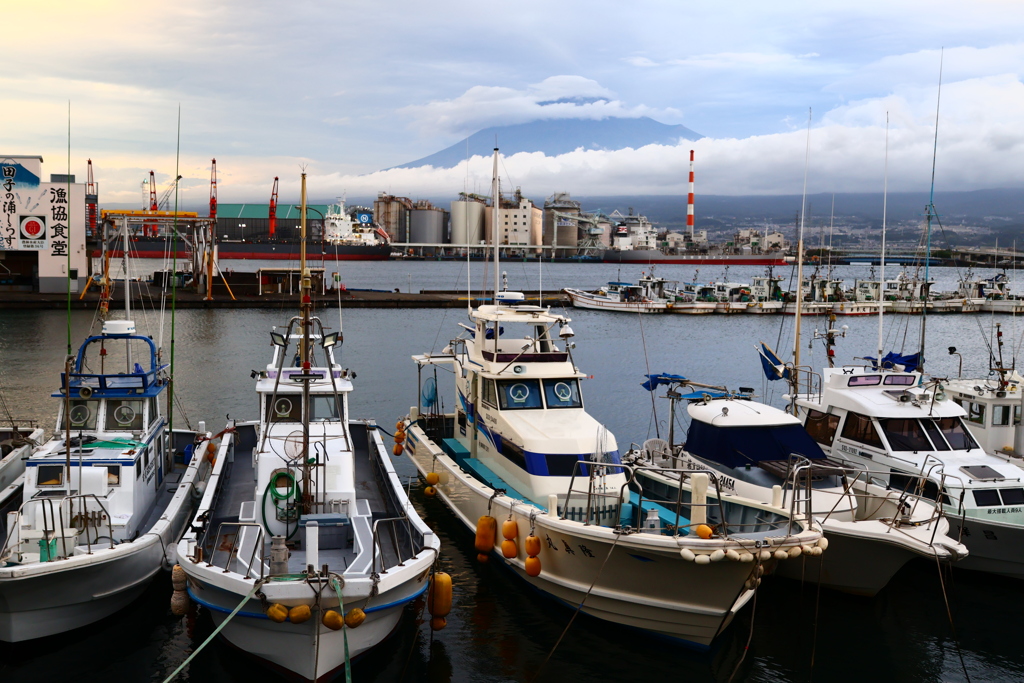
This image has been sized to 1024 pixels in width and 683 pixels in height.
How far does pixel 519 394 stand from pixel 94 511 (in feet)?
21.9

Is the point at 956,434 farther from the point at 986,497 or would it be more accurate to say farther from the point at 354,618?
the point at 354,618

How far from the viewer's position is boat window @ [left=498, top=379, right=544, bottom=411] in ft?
45.4

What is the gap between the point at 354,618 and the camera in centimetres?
820

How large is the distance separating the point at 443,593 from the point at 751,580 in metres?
3.60

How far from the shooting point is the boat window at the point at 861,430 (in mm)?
13664

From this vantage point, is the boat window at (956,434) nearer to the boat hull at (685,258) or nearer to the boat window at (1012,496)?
the boat window at (1012,496)

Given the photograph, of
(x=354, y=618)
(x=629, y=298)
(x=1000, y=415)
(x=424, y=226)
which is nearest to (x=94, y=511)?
(x=354, y=618)

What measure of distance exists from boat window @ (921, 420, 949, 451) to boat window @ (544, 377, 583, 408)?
5.82 meters

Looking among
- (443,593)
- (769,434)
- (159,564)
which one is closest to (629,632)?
(443,593)

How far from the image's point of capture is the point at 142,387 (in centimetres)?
1245

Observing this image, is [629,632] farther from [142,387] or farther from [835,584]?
[142,387]

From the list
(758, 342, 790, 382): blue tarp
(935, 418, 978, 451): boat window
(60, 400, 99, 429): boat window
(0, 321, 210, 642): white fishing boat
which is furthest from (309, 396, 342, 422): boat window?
(935, 418, 978, 451): boat window

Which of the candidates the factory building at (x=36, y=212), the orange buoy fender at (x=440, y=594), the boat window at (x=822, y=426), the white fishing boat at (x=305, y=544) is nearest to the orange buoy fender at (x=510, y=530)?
the white fishing boat at (x=305, y=544)

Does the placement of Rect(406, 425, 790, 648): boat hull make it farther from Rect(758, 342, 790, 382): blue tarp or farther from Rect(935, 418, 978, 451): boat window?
Rect(758, 342, 790, 382): blue tarp
